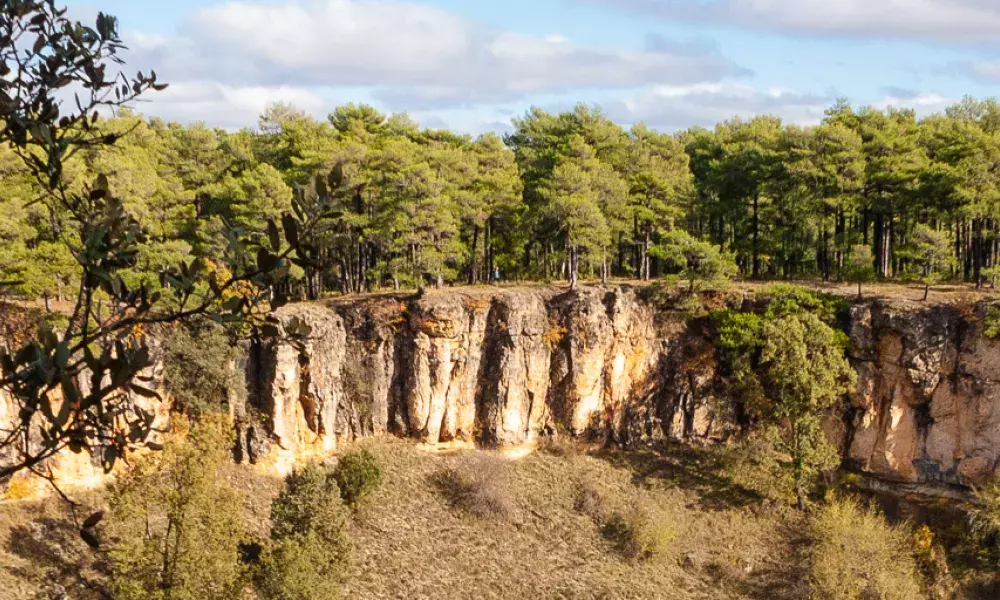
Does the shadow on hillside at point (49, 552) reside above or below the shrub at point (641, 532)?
above

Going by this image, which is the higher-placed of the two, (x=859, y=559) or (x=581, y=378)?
(x=581, y=378)

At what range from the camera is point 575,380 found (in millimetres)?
35188

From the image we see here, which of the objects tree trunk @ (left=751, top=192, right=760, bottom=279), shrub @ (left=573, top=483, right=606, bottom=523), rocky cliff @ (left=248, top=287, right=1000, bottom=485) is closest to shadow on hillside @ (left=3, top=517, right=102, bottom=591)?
rocky cliff @ (left=248, top=287, right=1000, bottom=485)

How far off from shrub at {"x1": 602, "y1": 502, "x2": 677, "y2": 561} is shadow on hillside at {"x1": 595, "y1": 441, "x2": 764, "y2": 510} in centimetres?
233

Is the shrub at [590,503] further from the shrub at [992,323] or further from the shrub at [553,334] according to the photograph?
the shrub at [992,323]

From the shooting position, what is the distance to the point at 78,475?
25859 millimetres

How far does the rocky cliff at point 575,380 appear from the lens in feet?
103

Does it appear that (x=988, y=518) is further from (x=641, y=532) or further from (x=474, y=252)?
(x=474, y=252)

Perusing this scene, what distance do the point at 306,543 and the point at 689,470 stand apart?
1780 centimetres

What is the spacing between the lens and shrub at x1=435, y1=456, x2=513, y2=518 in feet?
101

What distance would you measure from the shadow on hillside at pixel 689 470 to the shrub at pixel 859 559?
11.6ft

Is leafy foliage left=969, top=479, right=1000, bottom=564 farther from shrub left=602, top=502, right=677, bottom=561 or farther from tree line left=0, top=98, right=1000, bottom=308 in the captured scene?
shrub left=602, top=502, right=677, bottom=561

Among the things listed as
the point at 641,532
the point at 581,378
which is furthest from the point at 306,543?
the point at 581,378

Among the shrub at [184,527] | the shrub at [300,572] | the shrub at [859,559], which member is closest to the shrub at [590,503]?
the shrub at [859,559]
